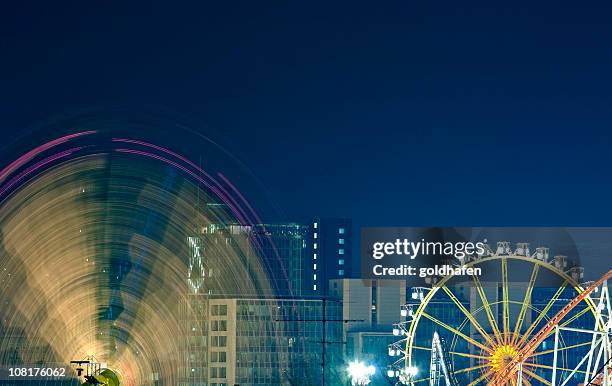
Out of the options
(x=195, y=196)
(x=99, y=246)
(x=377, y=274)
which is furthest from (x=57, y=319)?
(x=377, y=274)

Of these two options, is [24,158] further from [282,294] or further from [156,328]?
[282,294]

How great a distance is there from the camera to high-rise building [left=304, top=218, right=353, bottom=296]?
144 metres

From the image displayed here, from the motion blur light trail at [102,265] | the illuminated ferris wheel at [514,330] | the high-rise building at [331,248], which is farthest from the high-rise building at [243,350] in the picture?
the high-rise building at [331,248]

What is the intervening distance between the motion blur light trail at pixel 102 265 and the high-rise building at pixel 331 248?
5178cm

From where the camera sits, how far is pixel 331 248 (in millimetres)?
149750

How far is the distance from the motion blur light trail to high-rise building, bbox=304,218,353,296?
51781mm

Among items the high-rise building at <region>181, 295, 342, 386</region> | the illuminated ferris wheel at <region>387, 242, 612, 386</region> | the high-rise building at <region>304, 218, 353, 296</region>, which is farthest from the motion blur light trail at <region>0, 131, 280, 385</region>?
the high-rise building at <region>304, 218, 353, 296</region>

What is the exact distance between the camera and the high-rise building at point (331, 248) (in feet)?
471

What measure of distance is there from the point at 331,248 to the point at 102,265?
226ft

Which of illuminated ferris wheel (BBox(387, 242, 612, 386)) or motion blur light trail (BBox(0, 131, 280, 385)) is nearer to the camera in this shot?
illuminated ferris wheel (BBox(387, 242, 612, 386))

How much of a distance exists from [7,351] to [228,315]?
53.9ft

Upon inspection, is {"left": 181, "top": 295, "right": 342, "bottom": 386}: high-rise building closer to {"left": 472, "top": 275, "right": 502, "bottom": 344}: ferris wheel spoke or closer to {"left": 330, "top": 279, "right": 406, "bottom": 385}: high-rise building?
{"left": 330, "top": 279, "right": 406, "bottom": 385}: high-rise building

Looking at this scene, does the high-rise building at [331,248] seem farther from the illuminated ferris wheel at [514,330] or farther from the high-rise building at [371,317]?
the illuminated ferris wheel at [514,330]

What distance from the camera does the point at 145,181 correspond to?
255ft
